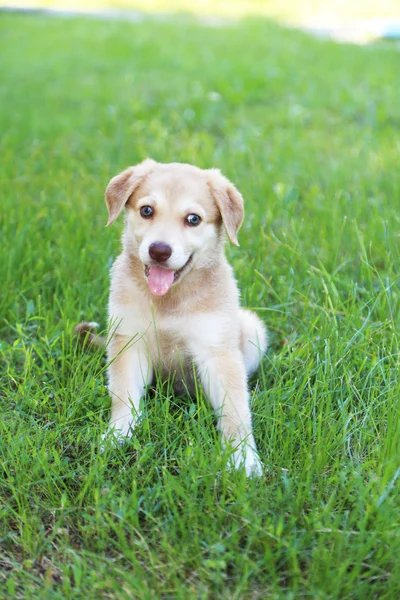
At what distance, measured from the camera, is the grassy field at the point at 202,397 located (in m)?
2.48

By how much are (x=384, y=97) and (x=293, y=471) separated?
6.19 m

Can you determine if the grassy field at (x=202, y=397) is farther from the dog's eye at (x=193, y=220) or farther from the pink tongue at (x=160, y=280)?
the dog's eye at (x=193, y=220)

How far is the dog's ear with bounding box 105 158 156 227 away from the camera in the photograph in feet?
10.9

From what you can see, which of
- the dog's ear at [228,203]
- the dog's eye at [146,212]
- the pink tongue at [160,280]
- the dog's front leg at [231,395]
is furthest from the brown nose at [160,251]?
the dog's front leg at [231,395]

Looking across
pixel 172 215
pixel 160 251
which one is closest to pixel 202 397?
pixel 160 251

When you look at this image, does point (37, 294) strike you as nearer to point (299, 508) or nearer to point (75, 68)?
point (299, 508)

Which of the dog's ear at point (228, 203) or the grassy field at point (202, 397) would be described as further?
the dog's ear at point (228, 203)

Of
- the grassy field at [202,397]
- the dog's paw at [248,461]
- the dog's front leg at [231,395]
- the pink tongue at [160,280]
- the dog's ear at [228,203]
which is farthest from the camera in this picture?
the dog's ear at [228,203]

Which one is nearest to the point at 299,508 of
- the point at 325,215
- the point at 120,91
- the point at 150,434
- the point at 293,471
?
the point at 293,471

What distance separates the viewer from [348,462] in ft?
9.48

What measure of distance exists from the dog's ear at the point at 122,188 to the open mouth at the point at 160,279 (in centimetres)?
34

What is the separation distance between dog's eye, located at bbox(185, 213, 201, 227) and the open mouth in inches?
7.0

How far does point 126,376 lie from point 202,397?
325 mm

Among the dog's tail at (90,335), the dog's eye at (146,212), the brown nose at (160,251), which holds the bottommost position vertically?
the dog's tail at (90,335)
